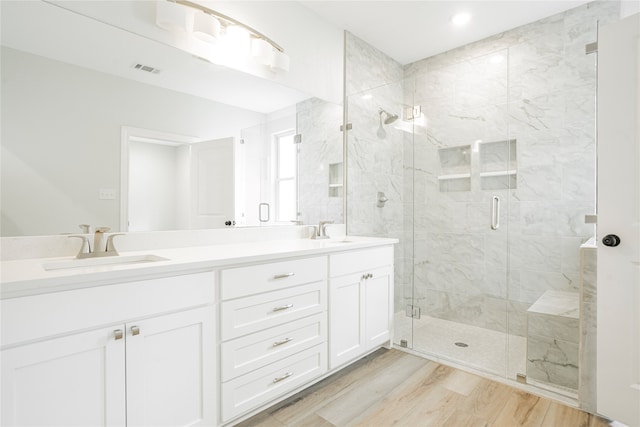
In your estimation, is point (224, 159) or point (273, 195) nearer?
point (224, 159)

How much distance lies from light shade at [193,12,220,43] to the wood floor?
2.09 m

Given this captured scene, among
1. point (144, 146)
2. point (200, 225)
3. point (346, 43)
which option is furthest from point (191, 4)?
point (346, 43)

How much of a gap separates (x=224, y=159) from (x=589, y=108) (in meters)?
2.47

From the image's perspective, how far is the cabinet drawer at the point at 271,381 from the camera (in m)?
1.47

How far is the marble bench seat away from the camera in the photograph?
1922 mm

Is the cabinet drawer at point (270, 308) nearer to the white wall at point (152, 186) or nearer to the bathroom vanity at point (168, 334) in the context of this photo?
the bathroom vanity at point (168, 334)

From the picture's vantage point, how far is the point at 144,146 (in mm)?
1719

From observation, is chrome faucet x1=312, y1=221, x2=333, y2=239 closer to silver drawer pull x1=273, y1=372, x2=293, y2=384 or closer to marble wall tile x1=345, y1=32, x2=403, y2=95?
silver drawer pull x1=273, y1=372, x2=293, y2=384

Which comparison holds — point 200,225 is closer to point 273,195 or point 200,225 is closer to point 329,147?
point 273,195

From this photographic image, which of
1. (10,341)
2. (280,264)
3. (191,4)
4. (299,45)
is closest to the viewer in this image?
(10,341)

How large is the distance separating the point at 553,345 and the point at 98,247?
2579 mm

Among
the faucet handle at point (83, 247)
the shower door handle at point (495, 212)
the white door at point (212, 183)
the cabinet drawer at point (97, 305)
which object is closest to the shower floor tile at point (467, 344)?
the shower door handle at point (495, 212)

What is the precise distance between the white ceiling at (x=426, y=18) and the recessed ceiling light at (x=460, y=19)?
0.03 meters

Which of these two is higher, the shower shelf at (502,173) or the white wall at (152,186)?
the shower shelf at (502,173)
